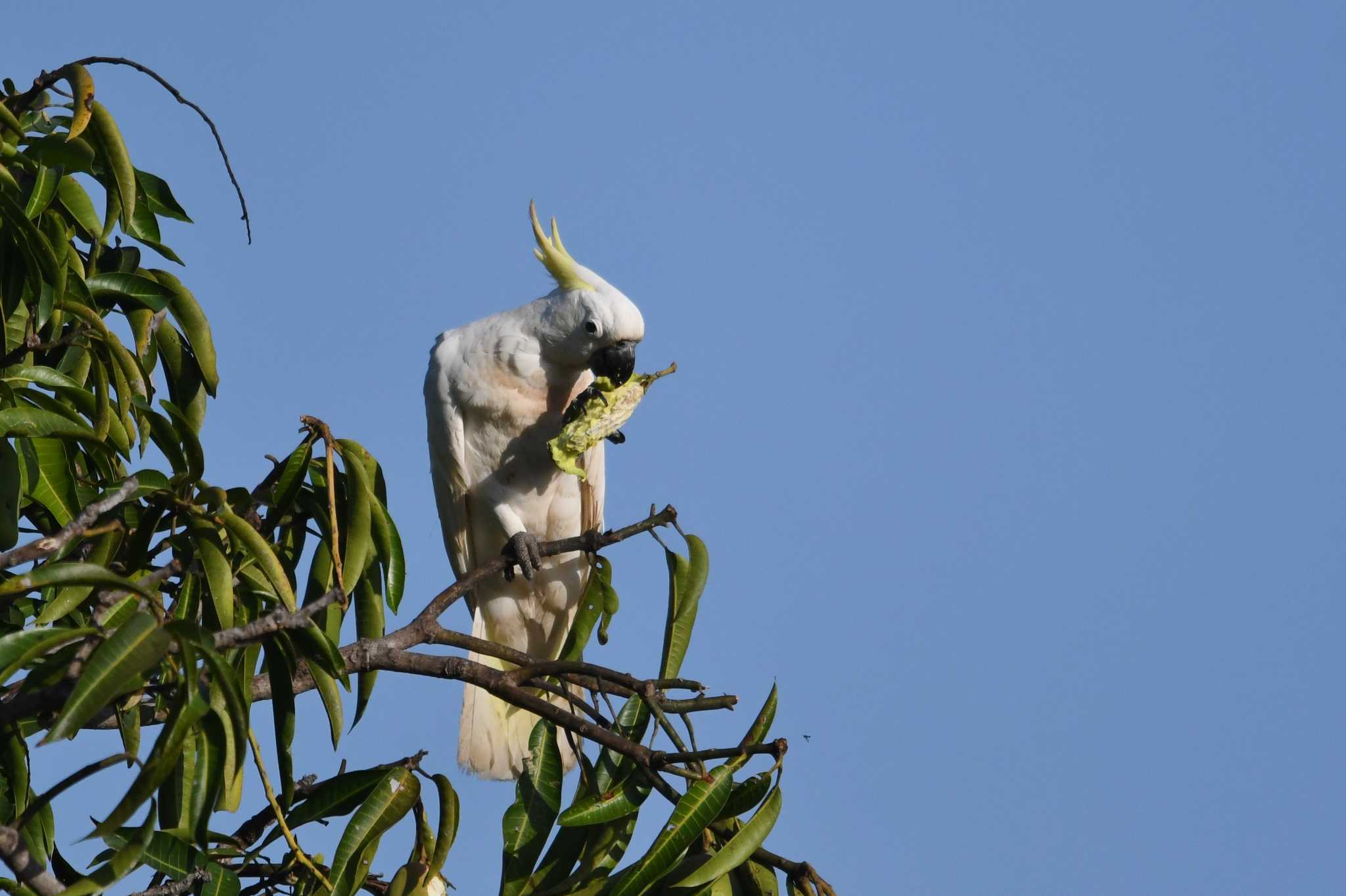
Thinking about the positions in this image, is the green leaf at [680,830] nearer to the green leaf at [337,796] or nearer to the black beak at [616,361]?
the green leaf at [337,796]

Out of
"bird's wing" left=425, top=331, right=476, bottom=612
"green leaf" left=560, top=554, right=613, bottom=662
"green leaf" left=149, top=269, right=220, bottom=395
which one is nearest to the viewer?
"green leaf" left=149, top=269, right=220, bottom=395

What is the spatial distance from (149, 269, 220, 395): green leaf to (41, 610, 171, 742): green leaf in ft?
3.70

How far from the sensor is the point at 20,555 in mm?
1525

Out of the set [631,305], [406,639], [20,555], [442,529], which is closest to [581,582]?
A: [442,529]

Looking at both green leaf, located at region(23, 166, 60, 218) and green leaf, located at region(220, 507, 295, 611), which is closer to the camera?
green leaf, located at region(220, 507, 295, 611)

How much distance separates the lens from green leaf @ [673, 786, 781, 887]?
1796mm

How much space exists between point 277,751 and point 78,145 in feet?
3.13

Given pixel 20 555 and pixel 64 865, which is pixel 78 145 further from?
pixel 64 865

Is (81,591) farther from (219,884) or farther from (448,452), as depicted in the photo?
(448,452)

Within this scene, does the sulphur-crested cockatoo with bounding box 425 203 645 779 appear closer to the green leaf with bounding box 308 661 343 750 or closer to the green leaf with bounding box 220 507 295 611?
the green leaf with bounding box 308 661 343 750

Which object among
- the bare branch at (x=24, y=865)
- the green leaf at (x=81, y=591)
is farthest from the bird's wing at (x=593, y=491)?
the bare branch at (x=24, y=865)

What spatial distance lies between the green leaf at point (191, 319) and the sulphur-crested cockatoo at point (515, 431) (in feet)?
3.93

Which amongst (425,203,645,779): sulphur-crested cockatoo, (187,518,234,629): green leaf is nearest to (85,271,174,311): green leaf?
(187,518,234,629): green leaf

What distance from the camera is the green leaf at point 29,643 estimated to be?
1397 mm
